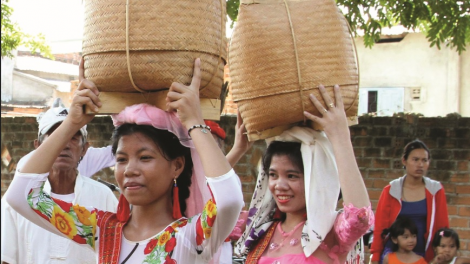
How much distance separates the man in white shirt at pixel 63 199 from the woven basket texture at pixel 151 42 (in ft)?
3.65

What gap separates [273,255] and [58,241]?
1266 mm

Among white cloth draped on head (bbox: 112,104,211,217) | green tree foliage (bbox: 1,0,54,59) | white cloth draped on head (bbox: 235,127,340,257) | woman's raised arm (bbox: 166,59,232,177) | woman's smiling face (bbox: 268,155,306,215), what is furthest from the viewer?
green tree foliage (bbox: 1,0,54,59)

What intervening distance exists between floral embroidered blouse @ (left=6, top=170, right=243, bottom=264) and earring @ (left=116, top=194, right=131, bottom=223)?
3cm

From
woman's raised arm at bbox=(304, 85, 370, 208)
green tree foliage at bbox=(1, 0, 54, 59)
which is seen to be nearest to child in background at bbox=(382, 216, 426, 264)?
woman's raised arm at bbox=(304, 85, 370, 208)

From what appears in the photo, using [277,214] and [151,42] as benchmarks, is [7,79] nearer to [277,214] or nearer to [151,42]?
[277,214]

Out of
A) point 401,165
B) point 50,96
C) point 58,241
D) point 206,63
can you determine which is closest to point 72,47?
point 50,96

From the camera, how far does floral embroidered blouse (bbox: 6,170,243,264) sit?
7.72 ft

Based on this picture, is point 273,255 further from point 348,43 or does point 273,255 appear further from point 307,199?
point 348,43

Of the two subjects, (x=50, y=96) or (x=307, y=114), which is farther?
(x=50, y=96)

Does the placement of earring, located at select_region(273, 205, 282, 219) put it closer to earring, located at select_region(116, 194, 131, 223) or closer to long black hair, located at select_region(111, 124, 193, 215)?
long black hair, located at select_region(111, 124, 193, 215)

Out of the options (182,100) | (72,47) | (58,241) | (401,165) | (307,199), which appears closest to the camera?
(182,100)

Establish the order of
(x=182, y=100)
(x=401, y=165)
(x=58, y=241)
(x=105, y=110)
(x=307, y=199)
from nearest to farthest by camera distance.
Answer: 1. (x=182, y=100)
2. (x=105, y=110)
3. (x=307, y=199)
4. (x=58, y=241)
5. (x=401, y=165)

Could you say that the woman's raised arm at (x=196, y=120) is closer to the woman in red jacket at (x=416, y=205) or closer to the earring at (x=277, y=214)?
the earring at (x=277, y=214)

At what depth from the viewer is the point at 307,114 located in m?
2.64
